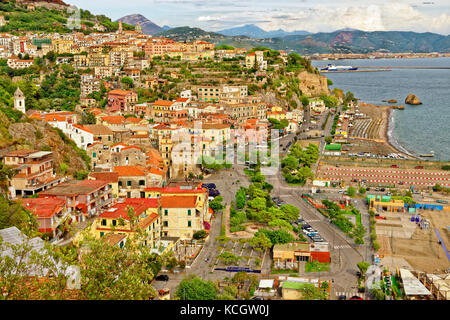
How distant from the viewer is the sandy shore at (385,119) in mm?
25050

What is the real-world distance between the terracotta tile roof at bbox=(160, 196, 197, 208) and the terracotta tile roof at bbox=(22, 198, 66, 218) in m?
2.51

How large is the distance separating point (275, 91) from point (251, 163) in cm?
1502

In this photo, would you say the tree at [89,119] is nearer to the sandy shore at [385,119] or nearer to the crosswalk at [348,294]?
the sandy shore at [385,119]

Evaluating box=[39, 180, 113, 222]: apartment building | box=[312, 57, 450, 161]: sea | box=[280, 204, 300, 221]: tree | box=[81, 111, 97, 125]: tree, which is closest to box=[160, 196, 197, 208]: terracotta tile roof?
box=[39, 180, 113, 222]: apartment building

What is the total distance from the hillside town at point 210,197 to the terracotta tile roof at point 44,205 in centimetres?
5

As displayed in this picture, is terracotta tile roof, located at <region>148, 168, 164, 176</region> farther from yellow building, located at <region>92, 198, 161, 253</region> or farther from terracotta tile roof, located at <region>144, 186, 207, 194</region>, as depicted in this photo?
yellow building, located at <region>92, 198, 161, 253</region>

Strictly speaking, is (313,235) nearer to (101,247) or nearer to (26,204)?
(26,204)

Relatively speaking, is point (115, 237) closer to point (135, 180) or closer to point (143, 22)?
point (135, 180)

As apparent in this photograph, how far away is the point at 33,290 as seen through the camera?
344 centimetres

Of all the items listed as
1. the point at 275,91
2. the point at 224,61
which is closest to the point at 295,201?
the point at 275,91

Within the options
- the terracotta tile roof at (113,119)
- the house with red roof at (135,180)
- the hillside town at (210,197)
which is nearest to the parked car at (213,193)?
the hillside town at (210,197)

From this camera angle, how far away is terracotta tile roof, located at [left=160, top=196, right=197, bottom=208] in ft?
38.4

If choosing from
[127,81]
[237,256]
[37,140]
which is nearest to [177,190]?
[237,256]
